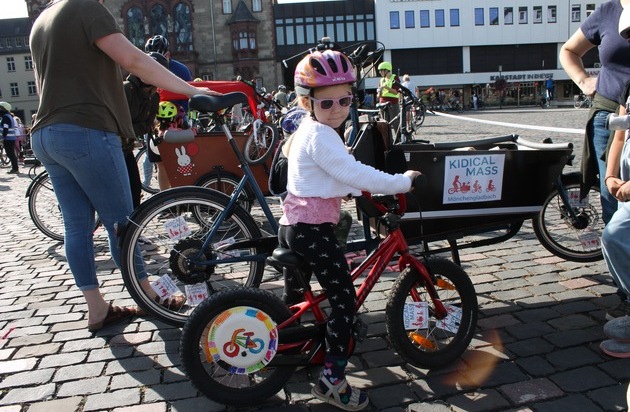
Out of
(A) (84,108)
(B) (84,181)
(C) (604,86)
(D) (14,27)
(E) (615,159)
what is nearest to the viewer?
(E) (615,159)

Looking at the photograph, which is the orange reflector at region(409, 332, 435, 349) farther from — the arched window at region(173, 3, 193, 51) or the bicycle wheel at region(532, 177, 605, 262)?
the arched window at region(173, 3, 193, 51)

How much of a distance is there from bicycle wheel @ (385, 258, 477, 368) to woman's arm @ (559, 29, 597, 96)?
1797mm

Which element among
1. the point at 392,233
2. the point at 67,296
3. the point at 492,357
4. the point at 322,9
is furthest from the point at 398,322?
the point at 322,9

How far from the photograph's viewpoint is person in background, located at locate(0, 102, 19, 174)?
54.0 ft

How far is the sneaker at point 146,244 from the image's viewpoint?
362cm

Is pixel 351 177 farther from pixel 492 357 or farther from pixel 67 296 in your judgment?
pixel 67 296

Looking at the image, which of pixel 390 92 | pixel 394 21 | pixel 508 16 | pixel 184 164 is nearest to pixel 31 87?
pixel 394 21

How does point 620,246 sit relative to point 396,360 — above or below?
above

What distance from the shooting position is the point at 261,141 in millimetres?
6695

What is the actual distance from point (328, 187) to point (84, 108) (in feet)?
5.28

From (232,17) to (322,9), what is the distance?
9533 millimetres

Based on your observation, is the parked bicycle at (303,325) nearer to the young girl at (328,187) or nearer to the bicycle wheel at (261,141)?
the young girl at (328,187)

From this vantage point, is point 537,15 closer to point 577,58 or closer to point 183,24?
point 183,24

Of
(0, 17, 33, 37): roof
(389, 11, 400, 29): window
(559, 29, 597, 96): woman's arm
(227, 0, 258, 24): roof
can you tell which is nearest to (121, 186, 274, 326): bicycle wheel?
(559, 29, 597, 96): woman's arm
